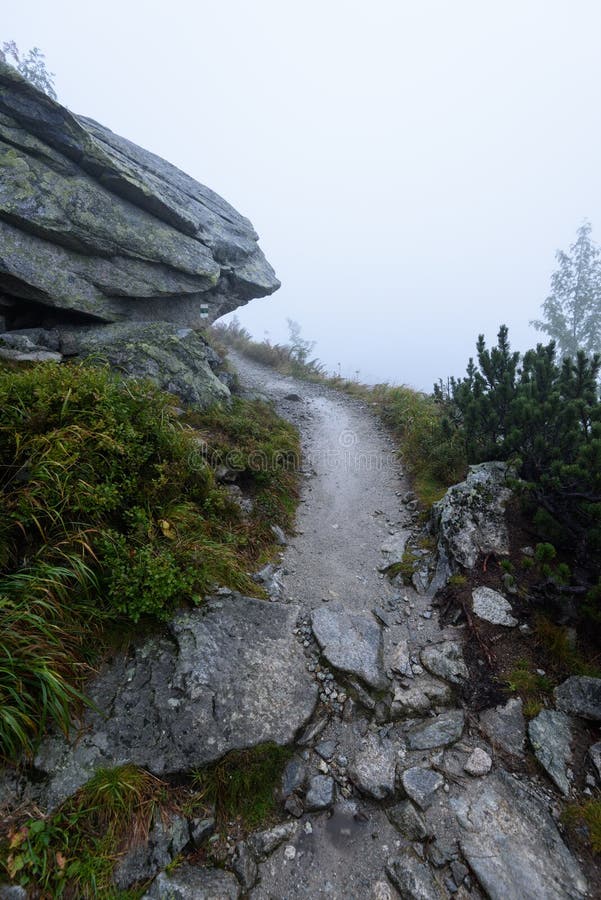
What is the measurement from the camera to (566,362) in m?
5.79

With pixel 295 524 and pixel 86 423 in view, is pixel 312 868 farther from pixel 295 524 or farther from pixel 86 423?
pixel 86 423

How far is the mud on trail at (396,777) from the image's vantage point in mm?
2996

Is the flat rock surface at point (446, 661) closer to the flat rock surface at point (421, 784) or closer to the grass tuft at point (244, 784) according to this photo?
the flat rock surface at point (421, 784)

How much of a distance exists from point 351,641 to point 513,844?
2.27 metres

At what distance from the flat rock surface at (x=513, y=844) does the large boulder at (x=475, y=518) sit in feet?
8.69

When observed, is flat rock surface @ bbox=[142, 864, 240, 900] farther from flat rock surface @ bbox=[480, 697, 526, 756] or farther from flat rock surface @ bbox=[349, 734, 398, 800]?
flat rock surface @ bbox=[480, 697, 526, 756]

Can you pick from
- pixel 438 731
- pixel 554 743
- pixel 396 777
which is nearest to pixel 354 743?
pixel 396 777

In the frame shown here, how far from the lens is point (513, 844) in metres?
3.06

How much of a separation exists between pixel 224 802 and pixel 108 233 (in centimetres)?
1195

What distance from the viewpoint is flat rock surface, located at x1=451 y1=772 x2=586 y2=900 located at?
284 cm

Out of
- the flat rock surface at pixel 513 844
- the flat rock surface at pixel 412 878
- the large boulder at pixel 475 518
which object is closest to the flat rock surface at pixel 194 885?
the flat rock surface at pixel 412 878

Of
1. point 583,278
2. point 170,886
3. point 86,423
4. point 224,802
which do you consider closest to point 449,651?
point 224,802

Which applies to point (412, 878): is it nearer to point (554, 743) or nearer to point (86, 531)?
point (554, 743)

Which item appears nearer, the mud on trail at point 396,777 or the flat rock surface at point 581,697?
the mud on trail at point 396,777
